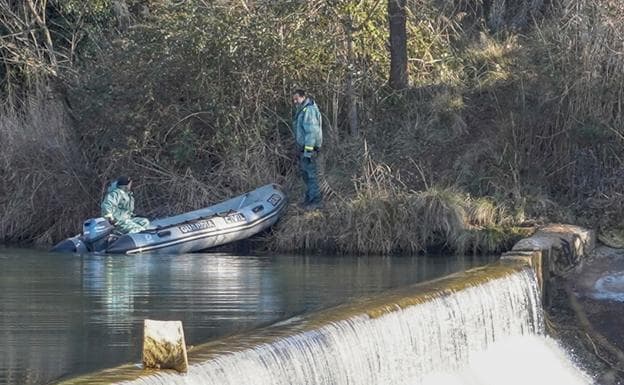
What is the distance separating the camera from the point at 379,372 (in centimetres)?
1112

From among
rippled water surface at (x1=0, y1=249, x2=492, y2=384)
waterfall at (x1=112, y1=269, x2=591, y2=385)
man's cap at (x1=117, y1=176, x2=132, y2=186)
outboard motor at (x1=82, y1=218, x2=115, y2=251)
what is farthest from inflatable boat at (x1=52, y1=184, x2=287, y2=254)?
waterfall at (x1=112, y1=269, x2=591, y2=385)

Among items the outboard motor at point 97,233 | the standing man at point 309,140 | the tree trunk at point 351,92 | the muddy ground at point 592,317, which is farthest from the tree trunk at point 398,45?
the muddy ground at point 592,317

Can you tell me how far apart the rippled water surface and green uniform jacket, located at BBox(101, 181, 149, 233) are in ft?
2.85

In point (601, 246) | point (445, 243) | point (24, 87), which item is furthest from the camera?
point (24, 87)

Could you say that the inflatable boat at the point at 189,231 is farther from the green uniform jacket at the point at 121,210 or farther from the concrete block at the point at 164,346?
the concrete block at the point at 164,346

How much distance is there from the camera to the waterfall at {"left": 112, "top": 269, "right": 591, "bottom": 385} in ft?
29.8

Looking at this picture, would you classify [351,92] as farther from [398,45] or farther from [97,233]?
[97,233]

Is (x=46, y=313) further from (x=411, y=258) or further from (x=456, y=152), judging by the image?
(x=456, y=152)

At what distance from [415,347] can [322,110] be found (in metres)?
12.5

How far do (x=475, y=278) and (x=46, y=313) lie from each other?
4270mm

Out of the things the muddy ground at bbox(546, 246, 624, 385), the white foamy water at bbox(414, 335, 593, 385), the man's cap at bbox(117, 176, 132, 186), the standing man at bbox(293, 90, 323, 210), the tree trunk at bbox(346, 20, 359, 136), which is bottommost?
the white foamy water at bbox(414, 335, 593, 385)

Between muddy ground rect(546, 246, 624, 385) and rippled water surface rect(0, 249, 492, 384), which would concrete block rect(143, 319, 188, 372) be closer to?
rippled water surface rect(0, 249, 492, 384)

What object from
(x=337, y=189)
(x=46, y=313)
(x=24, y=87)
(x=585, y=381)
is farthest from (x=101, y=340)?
(x=24, y=87)

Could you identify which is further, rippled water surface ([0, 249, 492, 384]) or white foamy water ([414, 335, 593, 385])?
white foamy water ([414, 335, 593, 385])
